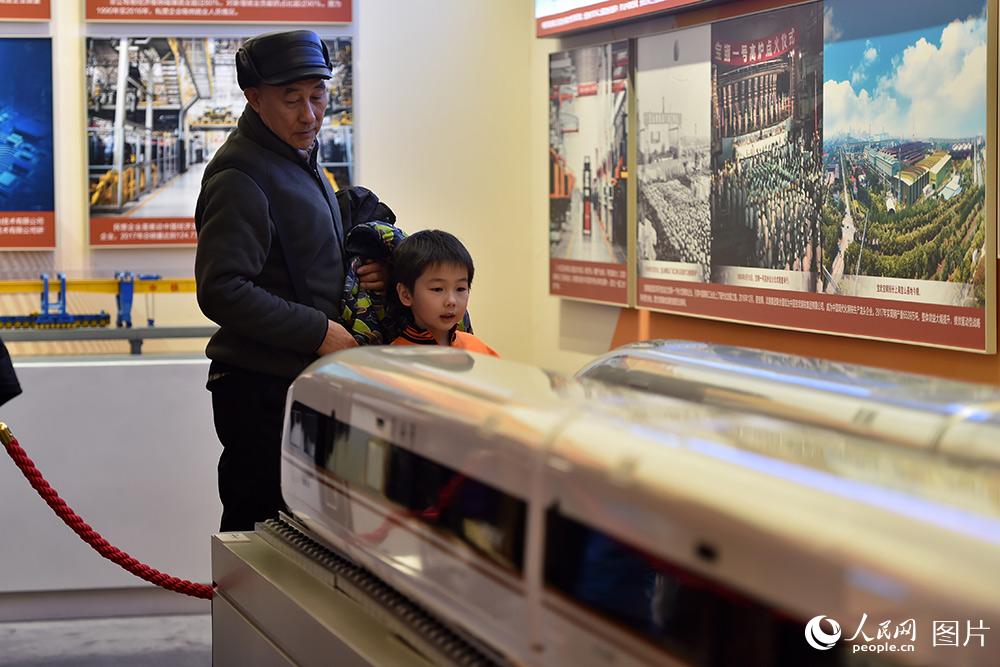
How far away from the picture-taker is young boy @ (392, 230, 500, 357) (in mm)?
2492

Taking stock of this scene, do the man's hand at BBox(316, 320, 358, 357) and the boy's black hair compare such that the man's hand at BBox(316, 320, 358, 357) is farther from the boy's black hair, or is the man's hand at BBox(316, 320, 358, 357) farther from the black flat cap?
the black flat cap

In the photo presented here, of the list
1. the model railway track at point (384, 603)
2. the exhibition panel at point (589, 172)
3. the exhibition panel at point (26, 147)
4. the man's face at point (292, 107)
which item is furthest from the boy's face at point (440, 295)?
the exhibition panel at point (26, 147)

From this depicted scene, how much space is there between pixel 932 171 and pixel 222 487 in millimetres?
2104

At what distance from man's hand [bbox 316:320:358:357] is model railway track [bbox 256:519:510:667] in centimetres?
102

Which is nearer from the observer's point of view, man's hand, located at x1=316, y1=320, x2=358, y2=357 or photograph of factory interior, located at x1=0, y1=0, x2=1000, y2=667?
photograph of factory interior, located at x1=0, y1=0, x2=1000, y2=667

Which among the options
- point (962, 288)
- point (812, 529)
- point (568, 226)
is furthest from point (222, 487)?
point (568, 226)

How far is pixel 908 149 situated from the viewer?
11.3ft

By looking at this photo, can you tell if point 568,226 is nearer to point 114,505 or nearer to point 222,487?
point 114,505

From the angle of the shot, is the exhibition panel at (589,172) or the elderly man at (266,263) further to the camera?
the exhibition panel at (589,172)

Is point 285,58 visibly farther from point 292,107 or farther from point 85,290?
point 85,290

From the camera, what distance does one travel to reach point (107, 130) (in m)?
5.24

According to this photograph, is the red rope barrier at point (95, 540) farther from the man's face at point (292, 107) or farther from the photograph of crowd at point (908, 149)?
the photograph of crowd at point (908, 149)

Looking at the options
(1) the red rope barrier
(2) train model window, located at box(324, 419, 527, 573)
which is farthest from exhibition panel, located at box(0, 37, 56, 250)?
(2) train model window, located at box(324, 419, 527, 573)

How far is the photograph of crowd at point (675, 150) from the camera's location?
4.43m
